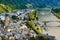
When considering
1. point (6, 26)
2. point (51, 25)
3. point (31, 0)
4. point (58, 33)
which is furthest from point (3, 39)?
point (31, 0)

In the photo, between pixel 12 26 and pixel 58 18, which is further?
pixel 58 18

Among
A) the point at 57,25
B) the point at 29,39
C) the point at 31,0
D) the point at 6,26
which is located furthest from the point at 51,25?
the point at 31,0

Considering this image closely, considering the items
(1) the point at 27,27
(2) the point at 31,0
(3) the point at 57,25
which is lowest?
(2) the point at 31,0

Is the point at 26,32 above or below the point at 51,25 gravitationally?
above

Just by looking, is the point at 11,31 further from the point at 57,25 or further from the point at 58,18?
the point at 58,18

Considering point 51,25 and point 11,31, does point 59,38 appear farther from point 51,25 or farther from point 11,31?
point 51,25

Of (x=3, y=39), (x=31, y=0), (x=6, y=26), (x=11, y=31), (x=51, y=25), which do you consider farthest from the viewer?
(x=31, y=0)

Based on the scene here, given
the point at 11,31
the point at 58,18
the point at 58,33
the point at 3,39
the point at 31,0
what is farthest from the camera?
the point at 31,0

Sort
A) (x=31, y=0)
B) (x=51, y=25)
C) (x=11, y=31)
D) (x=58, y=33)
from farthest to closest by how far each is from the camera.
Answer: (x=31, y=0), (x=51, y=25), (x=58, y=33), (x=11, y=31)

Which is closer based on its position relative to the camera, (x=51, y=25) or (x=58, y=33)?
(x=58, y=33)
